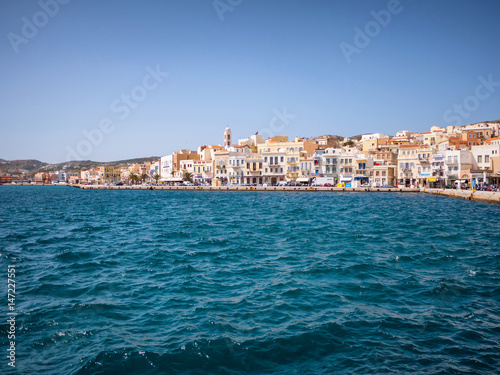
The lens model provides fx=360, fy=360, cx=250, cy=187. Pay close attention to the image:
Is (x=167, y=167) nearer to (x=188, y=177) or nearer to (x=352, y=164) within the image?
(x=188, y=177)

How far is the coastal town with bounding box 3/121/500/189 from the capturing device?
55969mm

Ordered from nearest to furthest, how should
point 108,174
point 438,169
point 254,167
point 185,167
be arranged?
1. point 438,169
2. point 254,167
3. point 185,167
4. point 108,174

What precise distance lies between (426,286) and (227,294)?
5181 mm

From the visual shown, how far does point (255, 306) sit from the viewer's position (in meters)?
8.02

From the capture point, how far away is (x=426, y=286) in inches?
369

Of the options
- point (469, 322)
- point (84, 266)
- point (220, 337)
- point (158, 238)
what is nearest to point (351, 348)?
point (220, 337)

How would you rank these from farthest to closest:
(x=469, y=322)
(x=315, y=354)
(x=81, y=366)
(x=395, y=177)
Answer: (x=395, y=177) → (x=469, y=322) → (x=315, y=354) → (x=81, y=366)

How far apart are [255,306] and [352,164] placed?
205 feet

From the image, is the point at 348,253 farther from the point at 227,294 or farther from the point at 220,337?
the point at 220,337

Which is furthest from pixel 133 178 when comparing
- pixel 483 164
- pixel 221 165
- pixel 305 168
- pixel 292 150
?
pixel 483 164

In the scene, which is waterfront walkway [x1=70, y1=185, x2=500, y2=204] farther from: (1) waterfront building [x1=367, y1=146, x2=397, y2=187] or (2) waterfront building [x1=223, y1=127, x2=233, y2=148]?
(2) waterfront building [x1=223, y1=127, x2=233, y2=148]

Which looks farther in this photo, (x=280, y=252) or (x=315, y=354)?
(x=280, y=252)

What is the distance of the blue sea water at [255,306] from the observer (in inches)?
228

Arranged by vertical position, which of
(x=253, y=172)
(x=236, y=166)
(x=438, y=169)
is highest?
(x=236, y=166)
